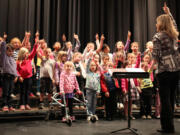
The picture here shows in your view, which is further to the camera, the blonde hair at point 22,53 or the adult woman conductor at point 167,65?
the blonde hair at point 22,53

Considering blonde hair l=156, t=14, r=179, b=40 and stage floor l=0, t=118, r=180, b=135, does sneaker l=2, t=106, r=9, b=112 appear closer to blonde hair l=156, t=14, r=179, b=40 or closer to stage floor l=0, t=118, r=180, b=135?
stage floor l=0, t=118, r=180, b=135

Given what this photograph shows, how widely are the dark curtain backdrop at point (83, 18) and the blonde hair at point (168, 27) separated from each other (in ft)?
14.7

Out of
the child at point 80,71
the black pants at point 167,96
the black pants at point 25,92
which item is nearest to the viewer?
the black pants at point 167,96

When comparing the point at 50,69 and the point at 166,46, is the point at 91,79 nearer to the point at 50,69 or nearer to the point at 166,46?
the point at 50,69

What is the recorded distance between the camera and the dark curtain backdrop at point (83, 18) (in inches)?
264

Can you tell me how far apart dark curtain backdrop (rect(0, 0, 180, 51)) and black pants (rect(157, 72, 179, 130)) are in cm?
470

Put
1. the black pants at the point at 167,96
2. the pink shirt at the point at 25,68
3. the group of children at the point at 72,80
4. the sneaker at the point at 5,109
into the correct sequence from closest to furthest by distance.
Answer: the black pants at the point at 167,96, the sneaker at the point at 5,109, the group of children at the point at 72,80, the pink shirt at the point at 25,68

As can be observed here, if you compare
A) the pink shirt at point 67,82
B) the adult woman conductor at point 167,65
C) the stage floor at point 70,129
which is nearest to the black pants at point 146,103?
the stage floor at point 70,129

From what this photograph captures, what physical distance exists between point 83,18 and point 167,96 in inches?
224

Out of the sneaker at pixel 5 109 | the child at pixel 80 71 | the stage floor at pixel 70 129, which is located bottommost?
the stage floor at pixel 70 129

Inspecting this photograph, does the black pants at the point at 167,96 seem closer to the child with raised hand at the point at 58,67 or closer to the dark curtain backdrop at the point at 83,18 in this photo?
the child with raised hand at the point at 58,67

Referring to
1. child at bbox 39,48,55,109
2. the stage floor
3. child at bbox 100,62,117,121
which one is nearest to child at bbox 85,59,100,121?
child at bbox 100,62,117,121

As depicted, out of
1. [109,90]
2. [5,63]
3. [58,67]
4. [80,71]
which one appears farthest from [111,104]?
[5,63]

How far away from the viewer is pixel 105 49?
230 inches
